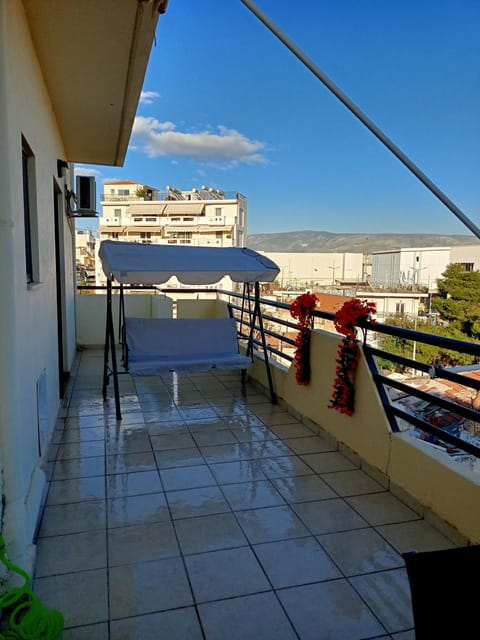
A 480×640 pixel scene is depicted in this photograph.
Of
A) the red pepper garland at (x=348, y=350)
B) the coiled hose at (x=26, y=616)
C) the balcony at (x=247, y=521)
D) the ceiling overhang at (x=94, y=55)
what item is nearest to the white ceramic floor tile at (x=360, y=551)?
the balcony at (x=247, y=521)

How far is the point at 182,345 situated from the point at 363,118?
9.91 ft

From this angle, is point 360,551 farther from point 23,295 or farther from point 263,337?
point 263,337

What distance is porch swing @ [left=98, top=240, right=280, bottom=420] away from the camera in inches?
161

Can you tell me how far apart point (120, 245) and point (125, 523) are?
2.98 meters

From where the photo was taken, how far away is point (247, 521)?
2.29 m

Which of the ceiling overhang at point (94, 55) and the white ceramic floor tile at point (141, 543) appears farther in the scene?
the ceiling overhang at point (94, 55)

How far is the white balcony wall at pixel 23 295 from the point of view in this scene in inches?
67.1

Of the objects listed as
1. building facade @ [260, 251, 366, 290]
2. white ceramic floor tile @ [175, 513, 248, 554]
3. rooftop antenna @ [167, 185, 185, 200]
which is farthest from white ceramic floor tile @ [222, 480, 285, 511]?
rooftop antenna @ [167, 185, 185, 200]

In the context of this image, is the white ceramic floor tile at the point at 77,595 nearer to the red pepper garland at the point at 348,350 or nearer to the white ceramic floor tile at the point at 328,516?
the white ceramic floor tile at the point at 328,516

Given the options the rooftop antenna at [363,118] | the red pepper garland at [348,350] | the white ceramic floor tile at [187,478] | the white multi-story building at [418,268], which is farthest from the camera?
the white multi-story building at [418,268]

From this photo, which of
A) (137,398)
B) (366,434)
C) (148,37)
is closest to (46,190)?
(148,37)

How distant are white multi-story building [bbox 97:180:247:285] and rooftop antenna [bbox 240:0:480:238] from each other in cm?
3327

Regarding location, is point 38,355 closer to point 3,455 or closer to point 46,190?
point 3,455

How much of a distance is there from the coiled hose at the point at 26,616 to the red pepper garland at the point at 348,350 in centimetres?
207
